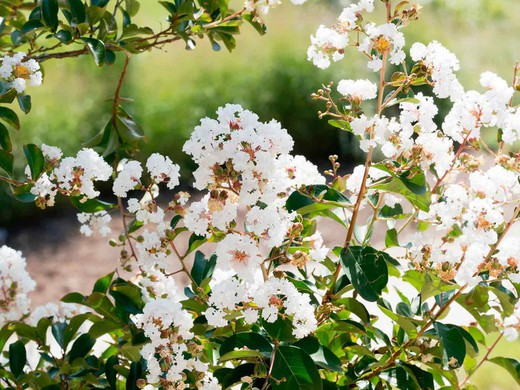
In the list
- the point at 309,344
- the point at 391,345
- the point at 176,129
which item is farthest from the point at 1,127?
the point at 176,129

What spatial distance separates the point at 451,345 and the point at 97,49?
2.28 feet

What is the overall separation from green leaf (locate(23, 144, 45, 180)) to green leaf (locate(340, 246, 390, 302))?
0.48 m

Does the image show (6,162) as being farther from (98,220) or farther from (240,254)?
(240,254)

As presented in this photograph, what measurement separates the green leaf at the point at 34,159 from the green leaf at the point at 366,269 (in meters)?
0.48

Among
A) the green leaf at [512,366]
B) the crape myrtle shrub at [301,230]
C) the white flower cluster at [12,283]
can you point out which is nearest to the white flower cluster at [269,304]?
the crape myrtle shrub at [301,230]

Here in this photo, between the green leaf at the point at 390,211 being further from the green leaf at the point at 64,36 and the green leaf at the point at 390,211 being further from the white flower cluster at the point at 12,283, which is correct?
the white flower cluster at the point at 12,283

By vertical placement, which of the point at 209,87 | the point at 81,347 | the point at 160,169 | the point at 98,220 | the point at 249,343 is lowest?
the point at 209,87

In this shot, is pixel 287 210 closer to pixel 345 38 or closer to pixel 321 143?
pixel 345 38

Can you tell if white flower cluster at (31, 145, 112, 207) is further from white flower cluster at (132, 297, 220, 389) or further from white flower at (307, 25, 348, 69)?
white flower at (307, 25, 348, 69)

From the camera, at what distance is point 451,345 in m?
1.12

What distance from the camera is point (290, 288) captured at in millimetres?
1038

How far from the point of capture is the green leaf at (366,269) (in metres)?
1.10

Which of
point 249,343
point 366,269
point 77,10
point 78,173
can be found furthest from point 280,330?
point 77,10

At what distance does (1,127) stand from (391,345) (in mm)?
704
